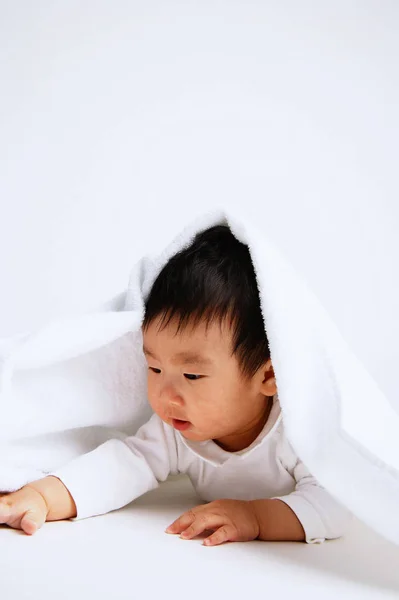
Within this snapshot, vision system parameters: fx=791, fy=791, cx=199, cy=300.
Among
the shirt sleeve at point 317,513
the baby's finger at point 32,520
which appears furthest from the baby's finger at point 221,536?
the baby's finger at point 32,520

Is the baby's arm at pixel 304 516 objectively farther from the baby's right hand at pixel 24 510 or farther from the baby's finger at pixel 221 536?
the baby's right hand at pixel 24 510

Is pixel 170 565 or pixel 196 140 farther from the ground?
pixel 196 140

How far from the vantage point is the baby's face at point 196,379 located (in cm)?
106

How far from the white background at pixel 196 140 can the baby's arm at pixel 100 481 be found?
0.83 meters

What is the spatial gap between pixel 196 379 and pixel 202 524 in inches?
7.5

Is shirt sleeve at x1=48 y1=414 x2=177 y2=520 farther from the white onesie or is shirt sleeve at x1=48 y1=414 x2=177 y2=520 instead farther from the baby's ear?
the baby's ear

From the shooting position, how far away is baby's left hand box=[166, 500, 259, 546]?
989 mm

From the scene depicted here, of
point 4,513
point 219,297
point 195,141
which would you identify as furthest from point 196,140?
point 4,513

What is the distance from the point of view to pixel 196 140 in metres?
2.17

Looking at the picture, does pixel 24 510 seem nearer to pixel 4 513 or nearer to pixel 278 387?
pixel 4 513

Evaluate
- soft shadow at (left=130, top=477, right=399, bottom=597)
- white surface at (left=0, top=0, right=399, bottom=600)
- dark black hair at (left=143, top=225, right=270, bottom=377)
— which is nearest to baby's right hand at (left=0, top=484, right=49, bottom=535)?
soft shadow at (left=130, top=477, right=399, bottom=597)

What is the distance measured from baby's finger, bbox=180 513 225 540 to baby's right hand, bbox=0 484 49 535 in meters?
0.18

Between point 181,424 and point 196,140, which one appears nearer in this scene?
point 181,424

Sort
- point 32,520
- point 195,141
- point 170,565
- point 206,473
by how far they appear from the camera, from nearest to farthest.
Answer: point 170,565 → point 32,520 → point 206,473 → point 195,141
